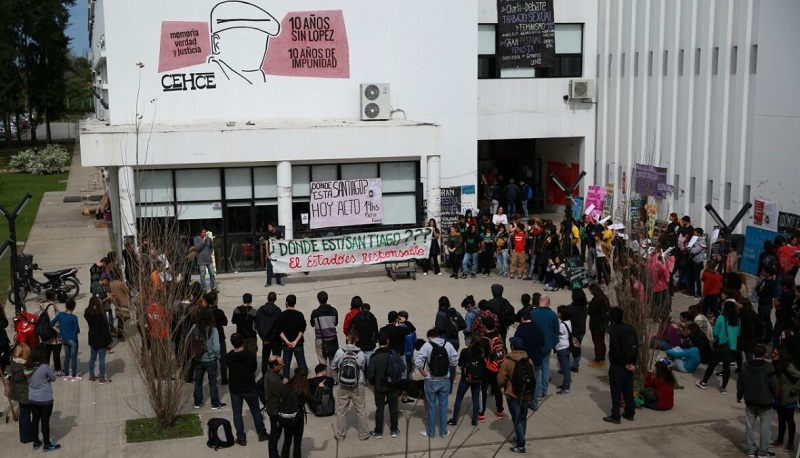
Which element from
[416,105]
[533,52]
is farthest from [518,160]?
[416,105]

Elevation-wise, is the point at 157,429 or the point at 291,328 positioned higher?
the point at 291,328

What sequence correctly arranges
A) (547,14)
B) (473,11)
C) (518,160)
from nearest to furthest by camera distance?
(473,11)
(547,14)
(518,160)

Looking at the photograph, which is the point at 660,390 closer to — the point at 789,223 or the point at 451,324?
the point at 451,324

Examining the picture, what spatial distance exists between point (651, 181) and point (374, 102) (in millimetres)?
8282

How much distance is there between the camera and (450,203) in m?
29.5

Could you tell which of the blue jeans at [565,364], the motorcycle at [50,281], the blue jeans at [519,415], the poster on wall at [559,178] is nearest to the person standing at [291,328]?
the blue jeans at [519,415]

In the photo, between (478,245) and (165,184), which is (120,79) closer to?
(165,184)

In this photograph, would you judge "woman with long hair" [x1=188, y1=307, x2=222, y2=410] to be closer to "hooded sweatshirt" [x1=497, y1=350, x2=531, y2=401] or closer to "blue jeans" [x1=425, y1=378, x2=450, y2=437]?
"blue jeans" [x1=425, y1=378, x2=450, y2=437]

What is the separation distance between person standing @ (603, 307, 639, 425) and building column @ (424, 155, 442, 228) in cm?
1200

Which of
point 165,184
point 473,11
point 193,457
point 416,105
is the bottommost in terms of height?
point 193,457

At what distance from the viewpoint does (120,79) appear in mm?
25453

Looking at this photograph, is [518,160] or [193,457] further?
[518,160]

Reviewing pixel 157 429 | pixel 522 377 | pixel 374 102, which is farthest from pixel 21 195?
pixel 522 377

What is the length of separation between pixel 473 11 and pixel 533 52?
3.66 m
